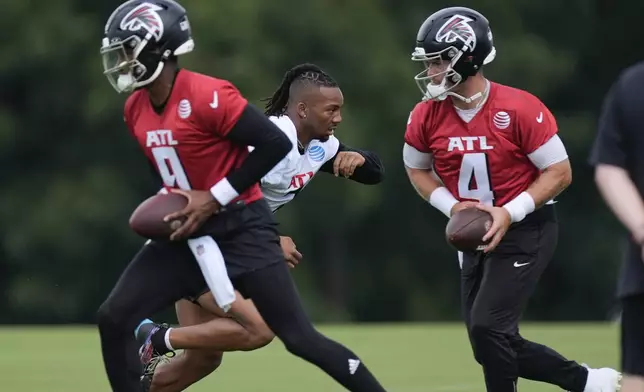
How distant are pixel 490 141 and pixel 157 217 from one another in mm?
1805

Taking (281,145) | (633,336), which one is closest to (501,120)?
(281,145)

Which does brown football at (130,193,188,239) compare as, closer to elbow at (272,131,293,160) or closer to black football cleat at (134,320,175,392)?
elbow at (272,131,293,160)

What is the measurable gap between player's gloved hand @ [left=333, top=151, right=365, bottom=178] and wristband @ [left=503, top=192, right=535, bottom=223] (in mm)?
809

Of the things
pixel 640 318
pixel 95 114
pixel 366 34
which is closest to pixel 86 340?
pixel 640 318

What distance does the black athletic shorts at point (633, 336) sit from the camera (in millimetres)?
5188

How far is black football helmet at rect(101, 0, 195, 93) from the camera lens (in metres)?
6.30

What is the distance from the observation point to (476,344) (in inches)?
278

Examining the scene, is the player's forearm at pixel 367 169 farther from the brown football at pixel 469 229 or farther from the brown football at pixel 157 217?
the brown football at pixel 157 217

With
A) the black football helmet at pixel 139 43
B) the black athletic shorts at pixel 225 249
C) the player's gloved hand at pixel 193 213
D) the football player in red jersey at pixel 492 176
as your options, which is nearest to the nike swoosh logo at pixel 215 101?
the black football helmet at pixel 139 43

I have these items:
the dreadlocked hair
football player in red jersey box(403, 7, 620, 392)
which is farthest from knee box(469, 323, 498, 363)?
the dreadlocked hair

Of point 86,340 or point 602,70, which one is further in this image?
point 602,70

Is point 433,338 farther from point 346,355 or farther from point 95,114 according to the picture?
point 95,114

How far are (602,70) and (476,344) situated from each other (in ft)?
78.8

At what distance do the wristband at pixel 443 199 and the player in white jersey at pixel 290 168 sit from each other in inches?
14.2
